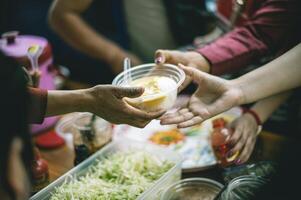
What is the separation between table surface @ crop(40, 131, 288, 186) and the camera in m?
1.74

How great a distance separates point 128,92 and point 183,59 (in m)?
0.55

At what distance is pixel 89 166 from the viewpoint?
1.67 meters

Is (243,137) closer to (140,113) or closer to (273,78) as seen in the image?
(273,78)

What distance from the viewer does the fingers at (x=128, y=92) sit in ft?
4.38

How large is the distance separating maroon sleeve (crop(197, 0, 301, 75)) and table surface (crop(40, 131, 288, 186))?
1.36ft

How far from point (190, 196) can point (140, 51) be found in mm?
1807

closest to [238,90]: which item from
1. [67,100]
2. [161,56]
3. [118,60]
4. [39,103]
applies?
[161,56]

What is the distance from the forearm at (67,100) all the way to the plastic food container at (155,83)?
158 millimetres

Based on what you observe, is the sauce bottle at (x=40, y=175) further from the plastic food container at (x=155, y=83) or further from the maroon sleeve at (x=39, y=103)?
the plastic food container at (x=155, y=83)

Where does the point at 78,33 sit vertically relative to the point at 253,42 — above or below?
below

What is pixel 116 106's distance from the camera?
1.40m

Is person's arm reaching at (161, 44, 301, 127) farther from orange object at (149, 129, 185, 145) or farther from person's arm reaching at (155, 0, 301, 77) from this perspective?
orange object at (149, 129, 185, 145)

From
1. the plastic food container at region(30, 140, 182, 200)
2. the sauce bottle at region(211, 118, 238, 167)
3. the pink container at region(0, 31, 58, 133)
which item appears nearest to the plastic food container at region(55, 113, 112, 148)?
the plastic food container at region(30, 140, 182, 200)

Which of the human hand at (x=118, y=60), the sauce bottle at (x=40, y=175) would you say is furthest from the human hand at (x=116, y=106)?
the human hand at (x=118, y=60)
